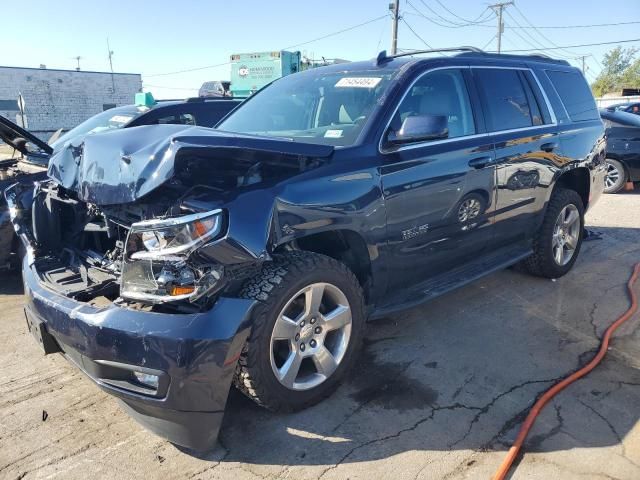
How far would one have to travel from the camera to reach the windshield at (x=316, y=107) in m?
3.38

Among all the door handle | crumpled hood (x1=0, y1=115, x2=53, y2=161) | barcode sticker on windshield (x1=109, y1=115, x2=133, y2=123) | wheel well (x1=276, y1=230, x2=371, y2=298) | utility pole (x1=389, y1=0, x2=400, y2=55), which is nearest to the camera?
wheel well (x1=276, y1=230, x2=371, y2=298)

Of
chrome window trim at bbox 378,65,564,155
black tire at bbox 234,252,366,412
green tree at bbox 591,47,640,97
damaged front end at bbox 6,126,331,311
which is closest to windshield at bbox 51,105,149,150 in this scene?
damaged front end at bbox 6,126,331,311

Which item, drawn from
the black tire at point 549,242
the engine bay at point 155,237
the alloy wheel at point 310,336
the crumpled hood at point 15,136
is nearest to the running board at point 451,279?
the black tire at point 549,242

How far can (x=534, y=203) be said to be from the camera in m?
4.56

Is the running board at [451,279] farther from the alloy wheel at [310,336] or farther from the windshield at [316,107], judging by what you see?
the windshield at [316,107]

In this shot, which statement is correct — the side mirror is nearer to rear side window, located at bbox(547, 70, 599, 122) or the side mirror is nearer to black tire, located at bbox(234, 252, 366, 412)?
black tire, located at bbox(234, 252, 366, 412)

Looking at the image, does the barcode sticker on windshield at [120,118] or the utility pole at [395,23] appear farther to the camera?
the utility pole at [395,23]

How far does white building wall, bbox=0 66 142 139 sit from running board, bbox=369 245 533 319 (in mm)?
36060

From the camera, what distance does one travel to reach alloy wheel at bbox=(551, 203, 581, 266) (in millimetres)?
5020

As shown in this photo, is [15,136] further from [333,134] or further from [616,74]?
[616,74]

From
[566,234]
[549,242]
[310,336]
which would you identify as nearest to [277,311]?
[310,336]

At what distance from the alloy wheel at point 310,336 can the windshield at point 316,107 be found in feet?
3.13

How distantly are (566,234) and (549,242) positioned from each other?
1.69 feet

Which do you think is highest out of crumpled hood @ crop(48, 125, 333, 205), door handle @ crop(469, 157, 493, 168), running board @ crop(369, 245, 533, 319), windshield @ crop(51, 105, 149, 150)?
windshield @ crop(51, 105, 149, 150)
